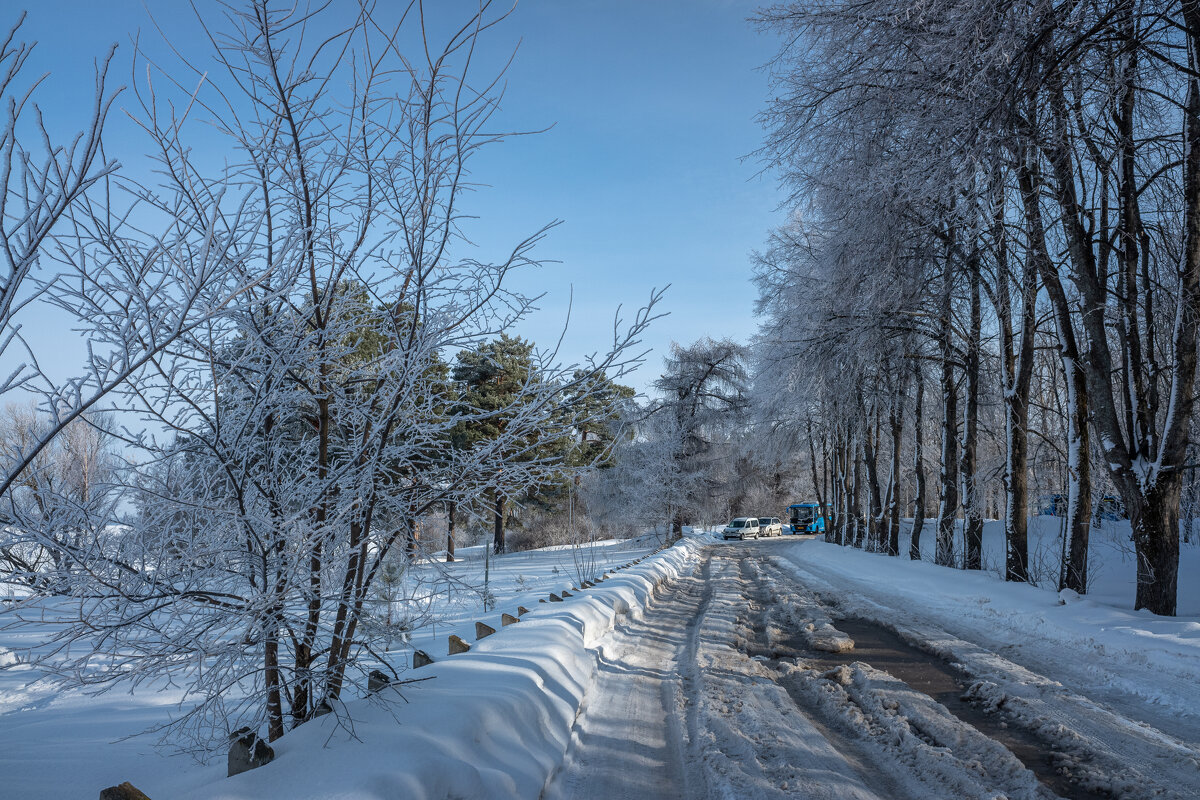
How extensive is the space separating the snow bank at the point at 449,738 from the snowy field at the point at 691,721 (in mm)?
13

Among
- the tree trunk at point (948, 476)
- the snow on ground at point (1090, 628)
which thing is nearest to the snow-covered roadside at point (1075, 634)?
the snow on ground at point (1090, 628)

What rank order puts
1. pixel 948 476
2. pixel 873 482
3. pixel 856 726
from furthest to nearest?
1. pixel 873 482
2. pixel 948 476
3. pixel 856 726

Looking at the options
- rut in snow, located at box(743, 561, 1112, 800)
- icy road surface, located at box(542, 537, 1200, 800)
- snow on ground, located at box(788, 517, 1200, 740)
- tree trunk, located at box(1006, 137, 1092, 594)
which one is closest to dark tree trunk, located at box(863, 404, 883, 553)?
snow on ground, located at box(788, 517, 1200, 740)

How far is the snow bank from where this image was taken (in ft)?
8.09

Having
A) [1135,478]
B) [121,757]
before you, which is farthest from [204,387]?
[1135,478]

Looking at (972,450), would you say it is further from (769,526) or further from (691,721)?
(769,526)

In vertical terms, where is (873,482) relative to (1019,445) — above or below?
below

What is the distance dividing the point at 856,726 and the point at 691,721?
43.1 inches

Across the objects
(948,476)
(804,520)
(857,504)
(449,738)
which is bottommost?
(804,520)

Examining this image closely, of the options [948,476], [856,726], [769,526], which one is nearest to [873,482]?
[948,476]

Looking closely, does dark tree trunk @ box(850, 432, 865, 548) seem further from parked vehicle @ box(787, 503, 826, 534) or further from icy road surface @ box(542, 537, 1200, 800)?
parked vehicle @ box(787, 503, 826, 534)

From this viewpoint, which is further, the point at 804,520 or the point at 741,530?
the point at 804,520

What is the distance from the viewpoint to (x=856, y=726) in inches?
169

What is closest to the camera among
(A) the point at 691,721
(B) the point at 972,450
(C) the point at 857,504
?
(A) the point at 691,721
